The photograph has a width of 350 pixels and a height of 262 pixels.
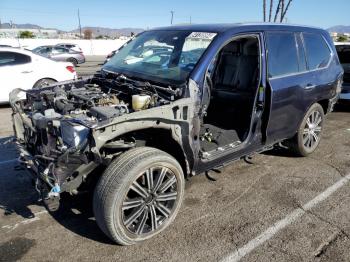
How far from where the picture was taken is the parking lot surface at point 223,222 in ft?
9.96

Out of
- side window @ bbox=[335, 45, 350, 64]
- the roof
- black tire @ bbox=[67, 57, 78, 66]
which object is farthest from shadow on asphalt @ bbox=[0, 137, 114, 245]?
black tire @ bbox=[67, 57, 78, 66]

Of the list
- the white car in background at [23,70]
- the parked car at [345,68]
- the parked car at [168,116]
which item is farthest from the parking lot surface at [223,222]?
the white car in background at [23,70]

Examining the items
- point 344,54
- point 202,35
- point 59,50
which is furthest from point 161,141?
point 59,50

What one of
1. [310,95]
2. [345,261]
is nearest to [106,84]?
[310,95]

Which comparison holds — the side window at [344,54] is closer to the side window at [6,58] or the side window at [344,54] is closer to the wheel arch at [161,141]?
the wheel arch at [161,141]

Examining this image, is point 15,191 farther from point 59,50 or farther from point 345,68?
point 59,50

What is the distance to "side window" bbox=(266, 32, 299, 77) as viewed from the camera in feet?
13.9

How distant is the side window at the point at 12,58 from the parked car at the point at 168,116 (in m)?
4.90

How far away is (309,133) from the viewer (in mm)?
5188

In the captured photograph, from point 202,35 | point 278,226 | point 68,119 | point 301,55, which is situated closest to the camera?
point 68,119

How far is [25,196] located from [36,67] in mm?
5622

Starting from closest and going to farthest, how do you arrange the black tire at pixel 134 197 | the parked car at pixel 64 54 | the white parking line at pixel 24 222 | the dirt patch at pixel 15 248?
the black tire at pixel 134 197 < the dirt patch at pixel 15 248 < the white parking line at pixel 24 222 < the parked car at pixel 64 54

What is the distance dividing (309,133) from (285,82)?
1.24 meters

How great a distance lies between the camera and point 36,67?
345 inches
